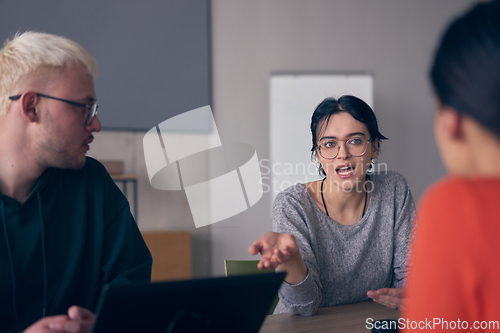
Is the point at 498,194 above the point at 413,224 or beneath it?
above

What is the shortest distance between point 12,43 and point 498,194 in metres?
1.37

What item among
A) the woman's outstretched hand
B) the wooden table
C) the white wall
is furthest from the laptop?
the white wall

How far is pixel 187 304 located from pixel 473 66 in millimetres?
626

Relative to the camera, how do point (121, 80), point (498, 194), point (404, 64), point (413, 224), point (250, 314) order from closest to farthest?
point (498, 194) → point (250, 314) → point (413, 224) → point (121, 80) → point (404, 64)

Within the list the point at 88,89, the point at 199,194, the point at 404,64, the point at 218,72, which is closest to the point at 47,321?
the point at 88,89

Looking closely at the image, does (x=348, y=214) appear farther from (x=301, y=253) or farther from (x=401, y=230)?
(x=301, y=253)

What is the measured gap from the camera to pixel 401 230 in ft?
5.88

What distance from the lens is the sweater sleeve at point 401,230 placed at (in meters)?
1.72

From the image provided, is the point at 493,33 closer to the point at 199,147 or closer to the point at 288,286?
the point at 288,286

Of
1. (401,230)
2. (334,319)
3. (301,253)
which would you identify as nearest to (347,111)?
(401,230)

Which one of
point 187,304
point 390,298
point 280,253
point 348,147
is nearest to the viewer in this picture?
point 187,304

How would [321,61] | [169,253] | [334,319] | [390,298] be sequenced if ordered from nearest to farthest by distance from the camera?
[334,319] → [390,298] → [169,253] → [321,61]

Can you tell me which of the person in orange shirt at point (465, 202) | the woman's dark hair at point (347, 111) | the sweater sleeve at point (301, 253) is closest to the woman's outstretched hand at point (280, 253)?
the sweater sleeve at point (301, 253)

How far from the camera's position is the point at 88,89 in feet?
4.25
